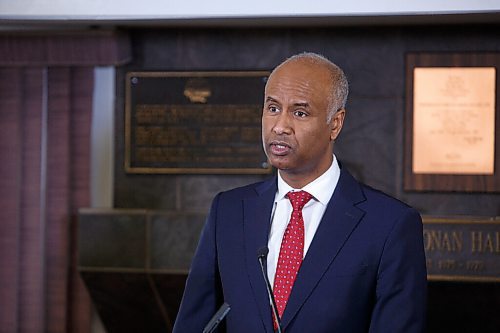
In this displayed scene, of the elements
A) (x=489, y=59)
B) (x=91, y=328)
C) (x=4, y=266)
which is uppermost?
(x=489, y=59)

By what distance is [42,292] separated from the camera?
Answer: 4.98 m

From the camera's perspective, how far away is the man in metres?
1.76

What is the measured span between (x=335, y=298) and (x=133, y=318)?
333 centimetres

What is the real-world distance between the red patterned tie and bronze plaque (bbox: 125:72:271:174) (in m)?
2.88

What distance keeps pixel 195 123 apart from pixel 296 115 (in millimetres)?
3029

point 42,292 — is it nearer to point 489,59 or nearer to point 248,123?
point 248,123

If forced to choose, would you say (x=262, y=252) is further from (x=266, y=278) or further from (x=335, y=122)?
(x=335, y=122)

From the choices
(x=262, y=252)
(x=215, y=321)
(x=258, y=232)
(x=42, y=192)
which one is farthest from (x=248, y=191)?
(x=42, y=192)

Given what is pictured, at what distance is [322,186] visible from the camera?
1928 millimetres

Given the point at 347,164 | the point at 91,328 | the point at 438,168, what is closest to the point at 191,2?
the point at 347,164

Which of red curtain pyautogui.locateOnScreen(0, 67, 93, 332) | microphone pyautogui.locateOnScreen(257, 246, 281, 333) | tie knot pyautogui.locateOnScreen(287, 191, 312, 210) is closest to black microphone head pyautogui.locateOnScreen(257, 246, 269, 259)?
microphone pyautogui.locateOnScreen(257, 246, 281, 333)

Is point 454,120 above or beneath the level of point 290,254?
above

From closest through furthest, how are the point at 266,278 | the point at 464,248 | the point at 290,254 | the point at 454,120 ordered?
the point at 266,278
the point at 290,254
the point at 464,248
the point at 454,120

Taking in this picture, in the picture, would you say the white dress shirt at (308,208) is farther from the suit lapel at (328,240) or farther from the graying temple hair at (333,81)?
the graying temple hair at (333,81)
